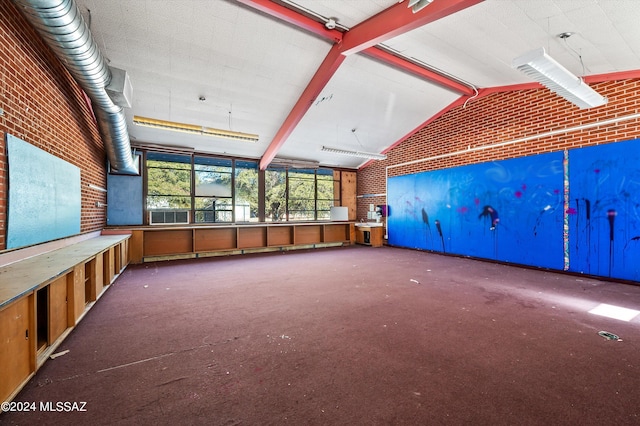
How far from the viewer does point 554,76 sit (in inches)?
132

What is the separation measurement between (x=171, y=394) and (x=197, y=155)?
767 cm

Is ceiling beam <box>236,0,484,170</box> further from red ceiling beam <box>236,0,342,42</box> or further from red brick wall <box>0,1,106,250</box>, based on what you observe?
red brick wall <box>0,1,106,250</box>

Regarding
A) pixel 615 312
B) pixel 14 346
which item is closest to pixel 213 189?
pixel 14 346

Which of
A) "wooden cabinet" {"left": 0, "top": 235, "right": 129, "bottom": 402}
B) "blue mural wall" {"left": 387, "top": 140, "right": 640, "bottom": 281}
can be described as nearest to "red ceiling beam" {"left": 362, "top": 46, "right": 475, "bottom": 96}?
"blue mural wall" {"left": 387, "top": 140, "right": 640, "bottom": 281}

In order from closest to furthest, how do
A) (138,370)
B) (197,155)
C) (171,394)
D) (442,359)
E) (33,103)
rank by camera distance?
1. (171,394)
2. (138,370)
3. (442,359)
4. (33,103)
5. (197,155)

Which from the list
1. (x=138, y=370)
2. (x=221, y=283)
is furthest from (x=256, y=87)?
(x=138, y=370)

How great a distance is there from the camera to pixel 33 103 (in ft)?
9.71

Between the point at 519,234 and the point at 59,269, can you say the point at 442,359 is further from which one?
the point at 519,234

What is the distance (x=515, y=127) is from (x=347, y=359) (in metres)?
6.20

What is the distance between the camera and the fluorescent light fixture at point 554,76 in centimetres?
303

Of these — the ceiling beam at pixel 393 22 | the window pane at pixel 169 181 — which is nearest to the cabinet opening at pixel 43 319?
the ceiling beam at pixel 393 22

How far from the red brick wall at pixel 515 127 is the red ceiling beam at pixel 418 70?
0.74 m

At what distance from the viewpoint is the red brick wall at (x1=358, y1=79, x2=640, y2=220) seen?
446cm

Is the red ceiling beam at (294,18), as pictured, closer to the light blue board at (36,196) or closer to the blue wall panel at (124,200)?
the light blue board at (36,196)
